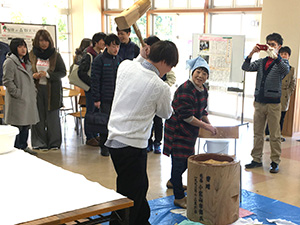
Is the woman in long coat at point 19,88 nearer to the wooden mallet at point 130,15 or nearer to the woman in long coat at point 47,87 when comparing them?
the woman in long coat at point 47,87

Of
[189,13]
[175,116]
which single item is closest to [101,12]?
[189,13]

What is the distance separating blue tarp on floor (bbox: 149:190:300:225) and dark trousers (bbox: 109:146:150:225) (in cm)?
67

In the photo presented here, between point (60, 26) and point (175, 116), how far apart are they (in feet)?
25.9

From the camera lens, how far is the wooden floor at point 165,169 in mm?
3912

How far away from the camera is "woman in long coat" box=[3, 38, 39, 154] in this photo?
4.72 m

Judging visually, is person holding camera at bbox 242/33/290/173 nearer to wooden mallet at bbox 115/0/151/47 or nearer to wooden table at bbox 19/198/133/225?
wooden mallet at bbox 115/0/151/47

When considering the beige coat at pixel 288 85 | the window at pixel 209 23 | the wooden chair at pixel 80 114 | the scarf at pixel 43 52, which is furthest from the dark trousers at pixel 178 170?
the window at pixel 209 23

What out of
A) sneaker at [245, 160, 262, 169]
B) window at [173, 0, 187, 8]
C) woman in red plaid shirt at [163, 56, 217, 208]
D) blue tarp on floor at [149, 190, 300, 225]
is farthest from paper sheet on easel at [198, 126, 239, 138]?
window at [173, 0, 187, 8]

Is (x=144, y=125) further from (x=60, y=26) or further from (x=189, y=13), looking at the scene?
(x=60, y=26)

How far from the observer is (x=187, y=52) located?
862cm

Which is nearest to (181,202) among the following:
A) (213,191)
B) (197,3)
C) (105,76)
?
(213,191)

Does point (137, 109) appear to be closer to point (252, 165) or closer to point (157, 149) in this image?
point (252, 165)

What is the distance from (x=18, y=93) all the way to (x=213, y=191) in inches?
115

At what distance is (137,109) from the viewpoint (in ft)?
7.80
